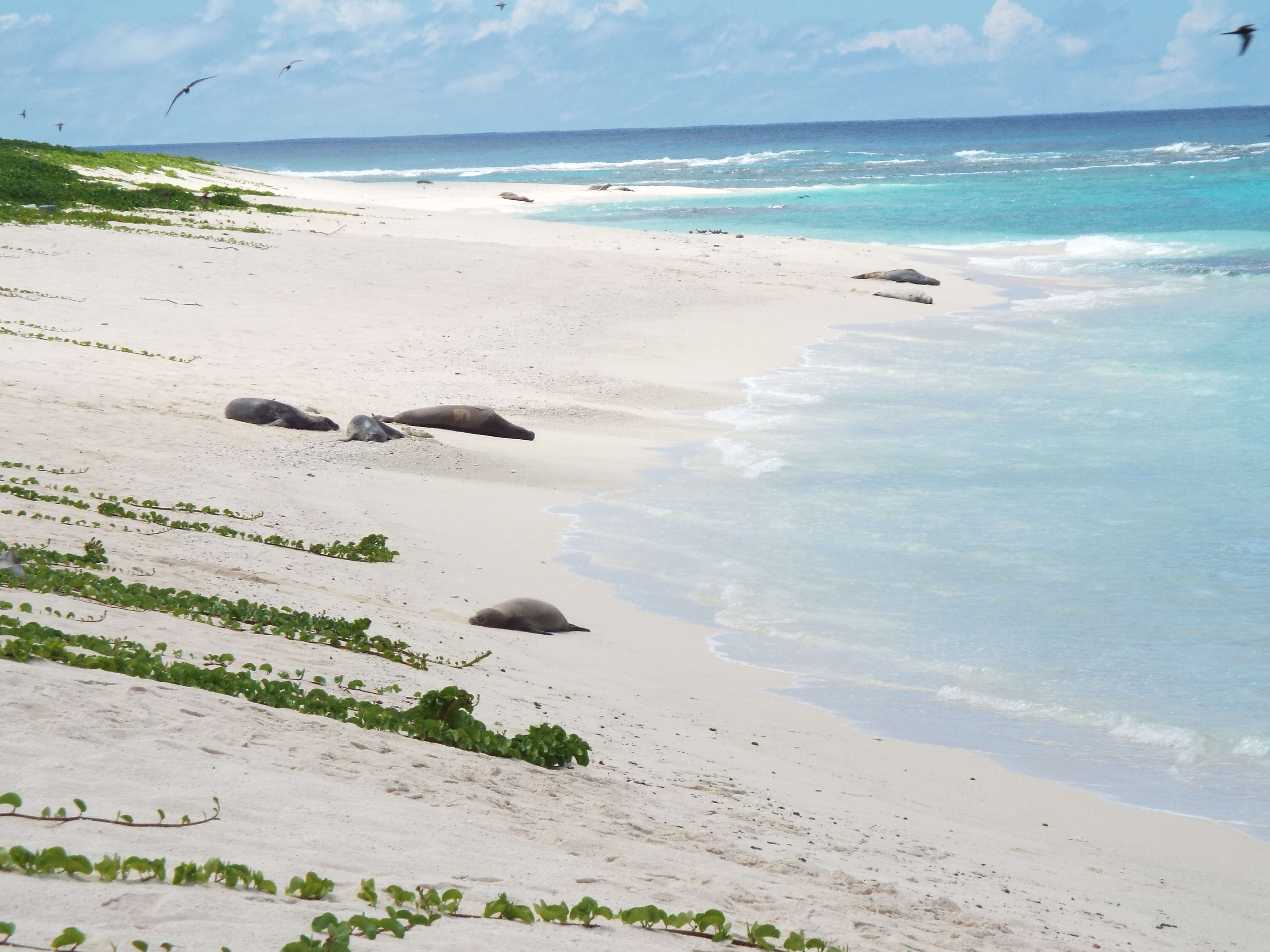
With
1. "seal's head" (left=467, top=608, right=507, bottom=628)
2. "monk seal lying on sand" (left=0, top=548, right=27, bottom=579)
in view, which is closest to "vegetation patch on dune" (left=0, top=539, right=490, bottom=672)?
"monk seal lying on sand" (left=0, top=548, right=27, bottom=579)

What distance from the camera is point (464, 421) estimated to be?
13.4 metres

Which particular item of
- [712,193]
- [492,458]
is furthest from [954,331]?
[712,193]

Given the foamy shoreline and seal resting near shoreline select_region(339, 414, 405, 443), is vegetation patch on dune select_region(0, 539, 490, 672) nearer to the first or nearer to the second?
the foamy shoreline

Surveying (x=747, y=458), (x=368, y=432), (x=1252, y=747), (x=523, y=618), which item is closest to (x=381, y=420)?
(x=368, y=432)

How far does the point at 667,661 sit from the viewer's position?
304 inches

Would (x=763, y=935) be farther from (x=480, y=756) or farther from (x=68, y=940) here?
(x=68, y=940)

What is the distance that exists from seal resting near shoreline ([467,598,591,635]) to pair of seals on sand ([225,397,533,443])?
15.1 ft

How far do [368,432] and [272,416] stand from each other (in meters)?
1.14

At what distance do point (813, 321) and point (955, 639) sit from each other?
1499 centimetres

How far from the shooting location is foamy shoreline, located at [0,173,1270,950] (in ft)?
13.2

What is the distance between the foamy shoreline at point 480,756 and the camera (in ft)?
13.2

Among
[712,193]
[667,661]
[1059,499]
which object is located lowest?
[667,661]

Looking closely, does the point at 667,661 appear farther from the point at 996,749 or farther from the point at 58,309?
the point at 58,309

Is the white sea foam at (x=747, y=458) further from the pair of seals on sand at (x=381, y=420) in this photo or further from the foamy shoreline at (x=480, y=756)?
the pair of seals on sand at (x=381, y=420)
